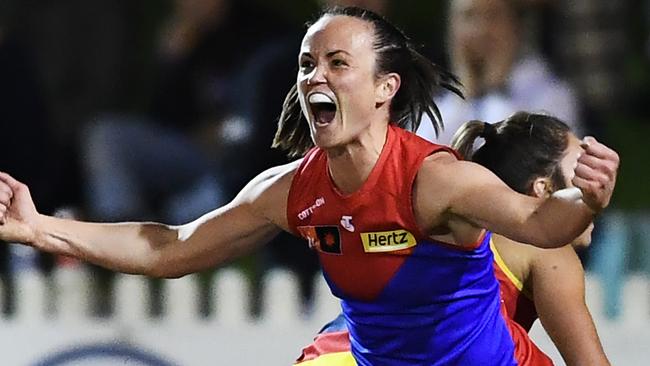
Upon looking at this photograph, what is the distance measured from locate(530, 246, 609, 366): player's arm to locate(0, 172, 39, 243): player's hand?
1322mm

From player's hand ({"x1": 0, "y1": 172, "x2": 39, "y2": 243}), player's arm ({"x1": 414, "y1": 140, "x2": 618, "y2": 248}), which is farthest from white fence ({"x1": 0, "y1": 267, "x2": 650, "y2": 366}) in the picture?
player's arm ({"x1": 414, "y1": 140, "x2": 618, "y2": 248})

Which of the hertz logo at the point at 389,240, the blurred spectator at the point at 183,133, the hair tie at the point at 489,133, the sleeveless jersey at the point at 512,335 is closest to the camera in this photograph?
the hertz logo at the point at 389,240

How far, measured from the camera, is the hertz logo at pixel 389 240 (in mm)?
3953

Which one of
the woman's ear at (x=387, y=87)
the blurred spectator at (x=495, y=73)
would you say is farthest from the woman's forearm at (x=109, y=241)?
the blurred spectator at (x=495, y=73)

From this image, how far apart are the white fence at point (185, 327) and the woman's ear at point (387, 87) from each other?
2.51m

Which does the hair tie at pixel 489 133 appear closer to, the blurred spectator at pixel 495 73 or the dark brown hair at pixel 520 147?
the dark brown hair at pixel 520 147

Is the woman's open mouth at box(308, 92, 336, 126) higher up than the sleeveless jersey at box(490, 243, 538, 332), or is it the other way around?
the woman's open mouth at box(308, 92, 336, 126)

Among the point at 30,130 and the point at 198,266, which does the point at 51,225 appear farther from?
the point at 30,130

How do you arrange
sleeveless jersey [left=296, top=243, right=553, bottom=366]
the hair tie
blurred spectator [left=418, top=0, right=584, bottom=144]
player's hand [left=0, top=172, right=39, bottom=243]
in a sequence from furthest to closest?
blurred spectator [left=418, top=0, right=584, bottom=144]
the hair tie
sleeveless jersey [left=296, top=243, right=553, bottom=366]
player's hand [left=0, top=172, right=39, bottom=243]

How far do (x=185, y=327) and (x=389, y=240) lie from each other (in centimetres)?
270

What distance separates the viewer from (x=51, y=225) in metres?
4.31

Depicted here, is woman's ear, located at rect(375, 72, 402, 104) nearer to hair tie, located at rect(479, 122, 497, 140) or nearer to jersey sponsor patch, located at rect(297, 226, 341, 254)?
jersey sponsor patch, located at rect(297, 226, 341, 254)

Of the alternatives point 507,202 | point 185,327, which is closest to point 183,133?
point 185,327

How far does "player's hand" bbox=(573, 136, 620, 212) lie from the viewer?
11.4 feet
